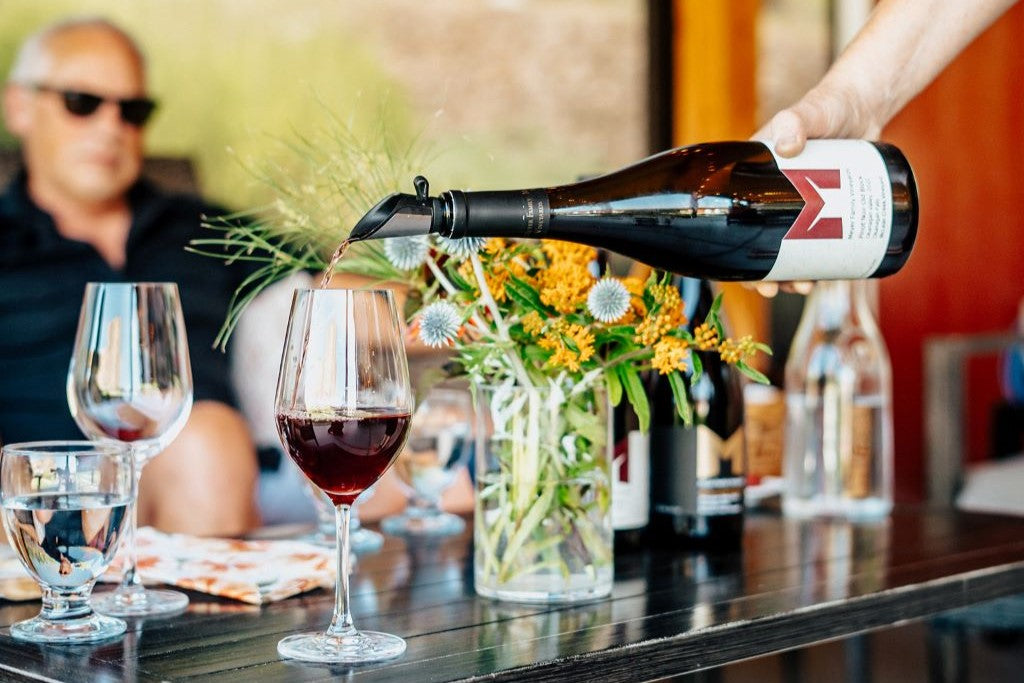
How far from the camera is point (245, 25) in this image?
10.4 ft

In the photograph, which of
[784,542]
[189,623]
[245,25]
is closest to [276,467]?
[245,25]

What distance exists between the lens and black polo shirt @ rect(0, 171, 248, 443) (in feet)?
8.85

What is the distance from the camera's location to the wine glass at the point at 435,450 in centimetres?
145

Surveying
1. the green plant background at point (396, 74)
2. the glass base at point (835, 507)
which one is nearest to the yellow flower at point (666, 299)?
the glass base at point (835, 507)

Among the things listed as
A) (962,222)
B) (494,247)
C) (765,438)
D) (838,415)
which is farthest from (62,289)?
(962,222)

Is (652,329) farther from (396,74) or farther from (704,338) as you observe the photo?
(396,74)

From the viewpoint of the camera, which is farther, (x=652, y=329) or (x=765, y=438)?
(x=765, y=438)

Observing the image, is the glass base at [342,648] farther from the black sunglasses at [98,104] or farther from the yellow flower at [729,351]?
the black sunglasses at [98,104]

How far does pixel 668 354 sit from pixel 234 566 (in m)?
0.45

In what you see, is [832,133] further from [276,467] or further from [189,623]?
[276,467]

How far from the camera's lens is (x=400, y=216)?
0.94 meters

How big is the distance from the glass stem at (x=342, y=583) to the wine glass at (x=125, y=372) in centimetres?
21

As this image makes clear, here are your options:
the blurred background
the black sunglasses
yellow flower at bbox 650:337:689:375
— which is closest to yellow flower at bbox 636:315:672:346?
yellow flower at bbox 650:337:689:375

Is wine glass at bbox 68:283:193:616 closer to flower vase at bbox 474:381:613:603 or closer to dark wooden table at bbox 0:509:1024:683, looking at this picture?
dark wooden table at bbox 0:509:1024:683
